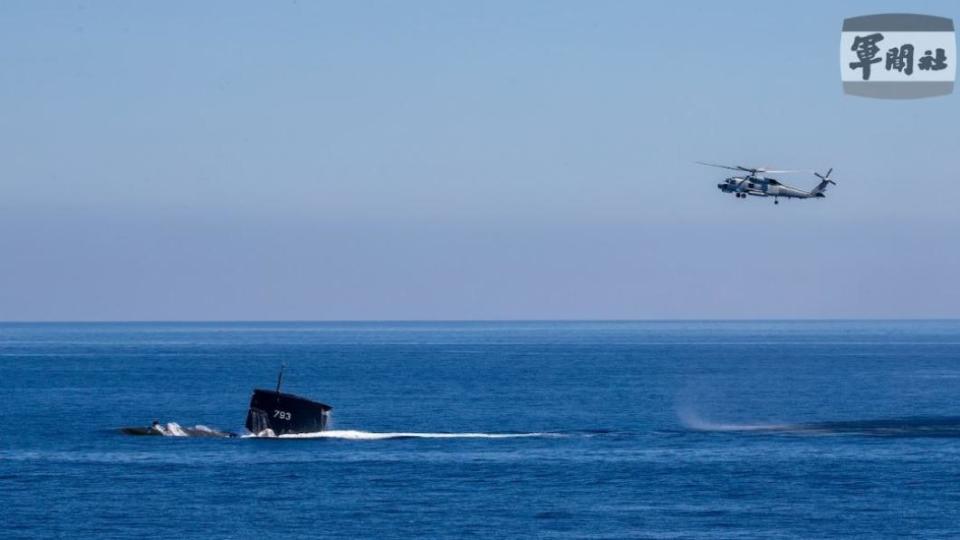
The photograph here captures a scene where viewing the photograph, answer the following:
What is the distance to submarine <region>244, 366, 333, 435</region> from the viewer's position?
116m

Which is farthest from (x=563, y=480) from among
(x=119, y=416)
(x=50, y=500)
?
(x=119, y=416)

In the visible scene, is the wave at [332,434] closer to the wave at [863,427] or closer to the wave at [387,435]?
the wave at [387,435]

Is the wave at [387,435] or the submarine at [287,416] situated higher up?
the submarine at [287,416]

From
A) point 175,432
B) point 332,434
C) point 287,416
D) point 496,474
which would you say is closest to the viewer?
point 496,474

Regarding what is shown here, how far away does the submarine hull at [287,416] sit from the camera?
116 metres

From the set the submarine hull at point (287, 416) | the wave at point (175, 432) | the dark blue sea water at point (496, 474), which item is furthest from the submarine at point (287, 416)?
the wave at point (175, 432)

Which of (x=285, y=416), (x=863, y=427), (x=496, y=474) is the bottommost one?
(x=496, y=474)

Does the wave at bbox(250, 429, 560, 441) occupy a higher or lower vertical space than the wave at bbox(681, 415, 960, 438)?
lower

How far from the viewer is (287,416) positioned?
11688cm

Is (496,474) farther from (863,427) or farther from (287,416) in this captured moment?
(863,427)

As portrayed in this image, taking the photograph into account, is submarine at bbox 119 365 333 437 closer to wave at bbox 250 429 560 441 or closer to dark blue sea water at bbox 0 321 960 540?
wave at bbox 250 429 560 441

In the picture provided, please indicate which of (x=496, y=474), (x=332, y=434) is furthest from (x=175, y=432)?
(x=496, y=474)

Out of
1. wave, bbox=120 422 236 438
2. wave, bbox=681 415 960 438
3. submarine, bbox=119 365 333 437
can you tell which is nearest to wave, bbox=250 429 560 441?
submarine, bbox=119 365 333 437

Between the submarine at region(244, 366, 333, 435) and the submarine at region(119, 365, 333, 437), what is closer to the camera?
the submarine at region(119, 365, 333, 437)
